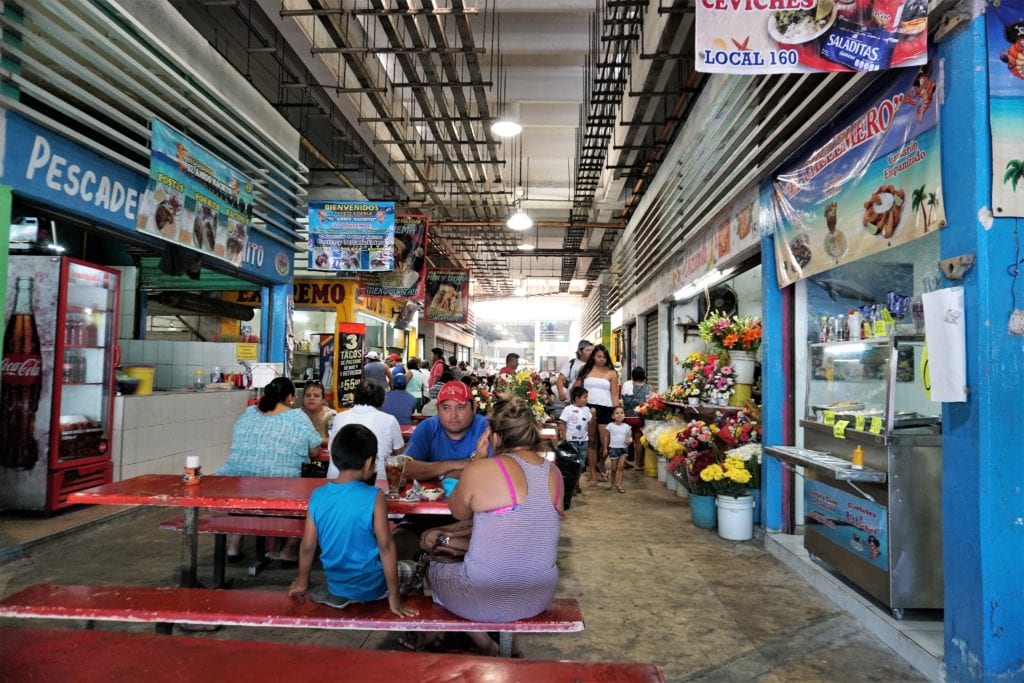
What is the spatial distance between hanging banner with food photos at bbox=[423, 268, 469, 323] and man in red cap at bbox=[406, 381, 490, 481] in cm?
1103

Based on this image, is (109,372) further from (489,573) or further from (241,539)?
(489,573)

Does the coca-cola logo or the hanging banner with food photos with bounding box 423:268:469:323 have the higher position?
the hanging banner with food photos with bounding box 423:268:469:323

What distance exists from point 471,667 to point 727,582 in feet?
10.2

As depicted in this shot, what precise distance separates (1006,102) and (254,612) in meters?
4.17

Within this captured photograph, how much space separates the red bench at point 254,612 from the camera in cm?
239

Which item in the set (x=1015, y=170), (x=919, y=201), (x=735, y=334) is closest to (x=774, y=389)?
(x=735, y=334)

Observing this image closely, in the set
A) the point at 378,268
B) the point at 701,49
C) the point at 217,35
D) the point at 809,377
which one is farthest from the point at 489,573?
the point at 217,35

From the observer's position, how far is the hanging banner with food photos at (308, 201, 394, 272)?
8930 mm

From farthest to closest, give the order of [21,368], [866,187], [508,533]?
[21,368] → [866,187] → [508,533]

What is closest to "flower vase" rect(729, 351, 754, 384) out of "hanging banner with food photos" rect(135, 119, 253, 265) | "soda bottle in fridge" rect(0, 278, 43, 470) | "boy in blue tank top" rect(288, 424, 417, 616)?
"boy in blue tank top" rect(288, 424, 417, 616)

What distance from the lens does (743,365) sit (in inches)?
250

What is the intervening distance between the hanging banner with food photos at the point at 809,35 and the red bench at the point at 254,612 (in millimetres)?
2948

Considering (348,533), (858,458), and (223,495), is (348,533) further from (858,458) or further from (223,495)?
(858,458)

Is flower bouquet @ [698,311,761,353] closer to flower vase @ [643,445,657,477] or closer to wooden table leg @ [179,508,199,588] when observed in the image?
flower vase @ [643,445,657,477]
